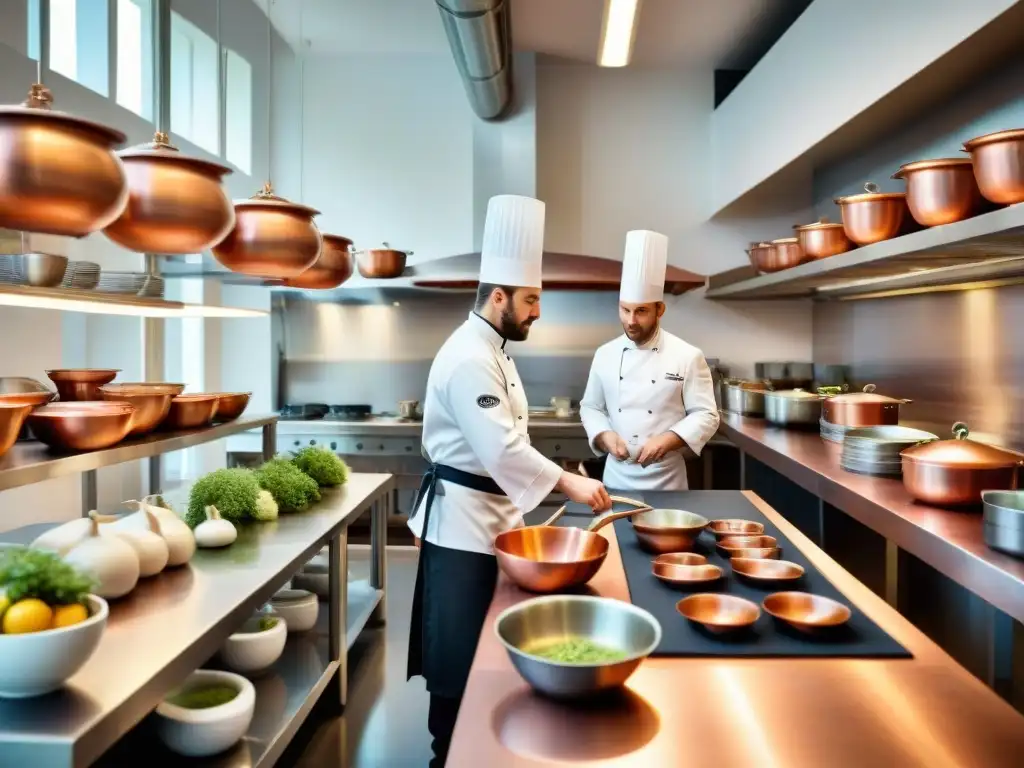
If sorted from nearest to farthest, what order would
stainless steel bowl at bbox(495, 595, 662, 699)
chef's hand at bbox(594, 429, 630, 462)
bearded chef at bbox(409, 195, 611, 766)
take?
stainless steel bowl at bbox(495, 595, 662, 699) → bearded chef at bbox(409, 195, 611, 766) → chef's hand at bbox(594, 429, 630, 462)

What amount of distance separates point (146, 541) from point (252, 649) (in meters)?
0.61

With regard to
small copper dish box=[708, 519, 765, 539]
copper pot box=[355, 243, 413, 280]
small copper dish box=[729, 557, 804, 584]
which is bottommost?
small copper dish box=[729, 557, 804, 584]

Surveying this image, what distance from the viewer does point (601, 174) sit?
17.8ft

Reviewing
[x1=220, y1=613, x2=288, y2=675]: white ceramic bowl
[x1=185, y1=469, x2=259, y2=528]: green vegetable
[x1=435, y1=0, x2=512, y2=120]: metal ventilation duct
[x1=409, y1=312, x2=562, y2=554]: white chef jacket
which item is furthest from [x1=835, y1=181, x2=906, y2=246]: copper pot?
[x1=220, y1=613, x2=288, y2=675]: white ceramic bowl

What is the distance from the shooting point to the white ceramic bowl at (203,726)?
186 cm

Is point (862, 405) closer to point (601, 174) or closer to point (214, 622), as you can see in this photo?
point (214, 622)

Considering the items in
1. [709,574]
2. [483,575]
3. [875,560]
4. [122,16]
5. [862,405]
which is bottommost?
[875,560]

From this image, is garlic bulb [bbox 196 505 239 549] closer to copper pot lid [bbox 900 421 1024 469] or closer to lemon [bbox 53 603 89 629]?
lemon [bbox 53 603 89 629]

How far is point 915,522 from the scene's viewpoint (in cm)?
180

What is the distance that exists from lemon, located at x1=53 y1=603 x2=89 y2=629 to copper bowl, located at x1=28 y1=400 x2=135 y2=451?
57 centimetres

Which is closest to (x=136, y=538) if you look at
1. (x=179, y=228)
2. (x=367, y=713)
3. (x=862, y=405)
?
(x=179, y=228)

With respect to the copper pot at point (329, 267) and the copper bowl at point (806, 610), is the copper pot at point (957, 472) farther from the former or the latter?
the copper pot at point (329, 267)

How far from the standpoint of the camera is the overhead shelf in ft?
6.51

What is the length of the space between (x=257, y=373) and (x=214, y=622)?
4.11 m
